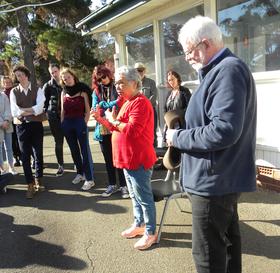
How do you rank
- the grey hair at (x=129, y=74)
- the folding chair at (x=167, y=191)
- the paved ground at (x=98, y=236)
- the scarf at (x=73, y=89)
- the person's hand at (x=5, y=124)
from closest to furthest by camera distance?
the paved ground at (x=98, y=236), the grey hair at (x=129, y=74), the folding chair at (x=167, y=191), the scarf at (x=73, y=89), the person's hand at (x=5, y=124)

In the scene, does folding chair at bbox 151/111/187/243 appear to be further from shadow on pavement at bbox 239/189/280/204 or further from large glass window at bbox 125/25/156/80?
large glass window at bbox 125/25/156/80

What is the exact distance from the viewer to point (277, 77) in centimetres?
462

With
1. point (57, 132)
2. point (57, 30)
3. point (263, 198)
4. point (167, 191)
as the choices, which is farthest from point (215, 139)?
point (57, 30)

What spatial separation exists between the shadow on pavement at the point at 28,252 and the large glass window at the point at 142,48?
4544 mm

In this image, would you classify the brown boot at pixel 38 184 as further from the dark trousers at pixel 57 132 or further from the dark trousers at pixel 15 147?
the dark trousers at pixel 15 147

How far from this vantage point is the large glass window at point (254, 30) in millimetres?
4676

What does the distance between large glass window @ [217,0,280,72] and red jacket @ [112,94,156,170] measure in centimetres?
220

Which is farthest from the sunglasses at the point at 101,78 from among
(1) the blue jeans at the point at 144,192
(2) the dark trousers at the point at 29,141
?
(1) the blue jeans at the point at 144,192

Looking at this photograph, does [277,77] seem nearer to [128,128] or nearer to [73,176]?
[128,128]

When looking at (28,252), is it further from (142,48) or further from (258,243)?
(142,48)

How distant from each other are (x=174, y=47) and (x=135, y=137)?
388 centimetres

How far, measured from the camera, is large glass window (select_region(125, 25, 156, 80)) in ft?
25.1

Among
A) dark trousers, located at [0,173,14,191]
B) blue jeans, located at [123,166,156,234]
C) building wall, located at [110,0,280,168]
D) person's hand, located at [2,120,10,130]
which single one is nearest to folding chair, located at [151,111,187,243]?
blue jeans, located at [123,166,156,234]

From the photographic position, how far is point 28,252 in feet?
12.1
